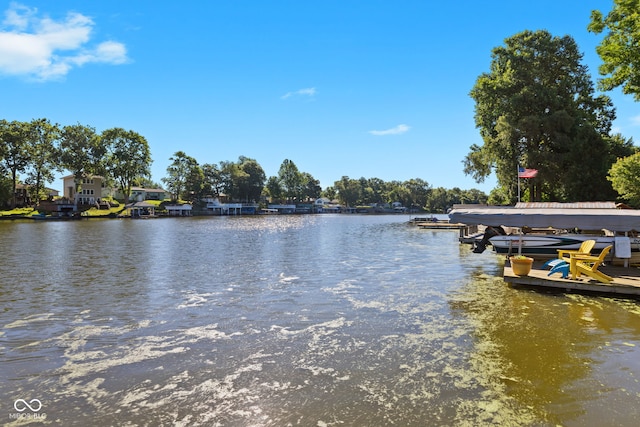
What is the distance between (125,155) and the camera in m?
100

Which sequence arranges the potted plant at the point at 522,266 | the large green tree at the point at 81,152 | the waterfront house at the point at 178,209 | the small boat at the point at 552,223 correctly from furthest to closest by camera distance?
Answer: the waterfront house at the point at 178,209 < the large green tree at the point at 81,152 < the small boat at the point at 552,223 < the potted plant at the point at 522,266

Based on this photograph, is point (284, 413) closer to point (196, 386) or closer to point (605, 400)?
point (196, 386)

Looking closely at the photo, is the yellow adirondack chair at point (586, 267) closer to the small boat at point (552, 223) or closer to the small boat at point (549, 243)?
the small boat at point (552, 223)

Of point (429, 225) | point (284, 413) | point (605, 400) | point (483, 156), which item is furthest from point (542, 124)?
point (284, 413)

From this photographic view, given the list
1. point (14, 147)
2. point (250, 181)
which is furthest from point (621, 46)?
point (250, 181)

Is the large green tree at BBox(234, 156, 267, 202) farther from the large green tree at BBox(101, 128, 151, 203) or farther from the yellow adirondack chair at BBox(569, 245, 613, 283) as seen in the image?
the yellow adirondack chair at BBox(569, 245, 613, 283)

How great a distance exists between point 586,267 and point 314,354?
959 centimetres

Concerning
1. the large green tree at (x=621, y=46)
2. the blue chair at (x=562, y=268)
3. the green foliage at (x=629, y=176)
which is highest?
the large green tree at (x=621, y=46)

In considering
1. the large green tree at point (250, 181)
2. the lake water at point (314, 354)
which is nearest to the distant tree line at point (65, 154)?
the large green tree at point (250, 181)

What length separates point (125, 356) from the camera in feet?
25.9

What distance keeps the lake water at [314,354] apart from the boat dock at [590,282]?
41cm

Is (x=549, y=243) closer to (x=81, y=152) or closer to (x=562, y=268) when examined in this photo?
(x=562, y=268)

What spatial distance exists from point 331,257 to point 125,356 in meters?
17.3

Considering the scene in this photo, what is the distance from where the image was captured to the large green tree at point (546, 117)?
35906 mm
